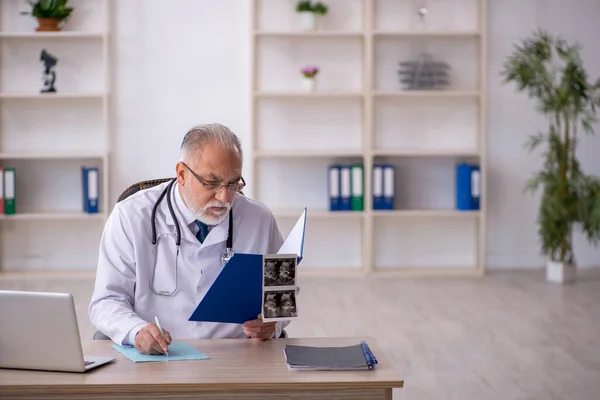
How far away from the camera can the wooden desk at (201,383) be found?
199cm

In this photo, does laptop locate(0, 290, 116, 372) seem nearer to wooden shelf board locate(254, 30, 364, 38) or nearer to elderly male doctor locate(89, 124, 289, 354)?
elderly male doctor locate(89, 124, 289, 354)

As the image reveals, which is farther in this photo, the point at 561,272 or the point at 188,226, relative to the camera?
the point at 561,272

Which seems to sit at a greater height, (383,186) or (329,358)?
(383,186)

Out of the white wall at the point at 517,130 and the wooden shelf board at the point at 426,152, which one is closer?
the wooden shelf board at the point at 426,152

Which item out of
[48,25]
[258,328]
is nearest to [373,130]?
[48,25]

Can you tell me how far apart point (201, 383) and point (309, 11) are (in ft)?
16.2

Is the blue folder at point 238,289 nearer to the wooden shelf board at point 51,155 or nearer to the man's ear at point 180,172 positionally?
the man's ear at point 180,172

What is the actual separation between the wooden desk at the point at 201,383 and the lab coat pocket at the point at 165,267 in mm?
495

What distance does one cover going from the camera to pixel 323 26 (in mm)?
6824

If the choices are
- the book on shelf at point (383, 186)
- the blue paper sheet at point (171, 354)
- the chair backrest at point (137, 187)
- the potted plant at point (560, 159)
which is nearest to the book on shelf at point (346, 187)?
the book on shelf at point (383, 186)

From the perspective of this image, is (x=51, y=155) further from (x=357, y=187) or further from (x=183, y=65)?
(x=357, y=187)

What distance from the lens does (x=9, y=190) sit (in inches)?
257

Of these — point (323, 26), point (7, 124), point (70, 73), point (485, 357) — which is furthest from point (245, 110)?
point (485, 357)

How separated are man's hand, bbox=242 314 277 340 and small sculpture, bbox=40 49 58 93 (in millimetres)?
4572
